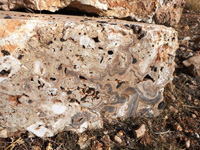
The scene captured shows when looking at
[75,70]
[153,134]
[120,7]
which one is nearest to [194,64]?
[153,134]

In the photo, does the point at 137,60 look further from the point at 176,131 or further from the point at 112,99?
the point at 176,131

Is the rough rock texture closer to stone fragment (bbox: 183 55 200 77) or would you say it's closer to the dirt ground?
stone fragment (bbox: 183 55 200 77)

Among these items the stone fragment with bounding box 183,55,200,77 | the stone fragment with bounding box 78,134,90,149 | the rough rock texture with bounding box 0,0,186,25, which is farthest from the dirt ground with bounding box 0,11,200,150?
the rough rock texture with bounding box 0,0,186,25

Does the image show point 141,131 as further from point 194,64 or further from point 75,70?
point 194,64

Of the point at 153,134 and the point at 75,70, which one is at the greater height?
the point at 75,70

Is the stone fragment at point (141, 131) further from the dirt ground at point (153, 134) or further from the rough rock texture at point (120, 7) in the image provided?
the rough rock texture at point (120, 7)

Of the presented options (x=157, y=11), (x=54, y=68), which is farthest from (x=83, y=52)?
(x=157, y=11)
